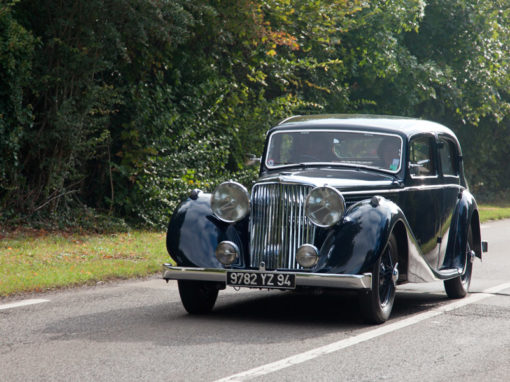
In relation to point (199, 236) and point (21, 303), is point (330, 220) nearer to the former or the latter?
point (199, 236)

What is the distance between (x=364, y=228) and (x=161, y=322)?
197cm

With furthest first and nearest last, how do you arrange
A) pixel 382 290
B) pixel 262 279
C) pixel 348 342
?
pixel 382 290 → pixel 262 279 → pixel 348 342

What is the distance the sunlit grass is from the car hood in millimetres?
2990

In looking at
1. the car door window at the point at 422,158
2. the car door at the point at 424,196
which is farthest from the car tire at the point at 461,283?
the car door window at the point at 422,158

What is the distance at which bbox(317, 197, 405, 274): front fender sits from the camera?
7.13 m

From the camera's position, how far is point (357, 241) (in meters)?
7.18

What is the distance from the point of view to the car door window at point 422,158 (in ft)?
28.6

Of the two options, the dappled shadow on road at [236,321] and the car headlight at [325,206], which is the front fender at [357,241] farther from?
the dappled shadow on road at [236,321]

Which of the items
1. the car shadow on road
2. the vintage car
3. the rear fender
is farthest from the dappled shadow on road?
the rear fender

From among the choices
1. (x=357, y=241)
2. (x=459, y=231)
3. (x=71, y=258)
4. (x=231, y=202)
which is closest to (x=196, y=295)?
(x=231, y=202)

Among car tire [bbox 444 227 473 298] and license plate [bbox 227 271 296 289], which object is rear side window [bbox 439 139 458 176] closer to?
car tire [bbox 444 227 473 298]

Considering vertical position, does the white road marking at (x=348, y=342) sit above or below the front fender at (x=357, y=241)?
below

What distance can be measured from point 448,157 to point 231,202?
3247 millimetres

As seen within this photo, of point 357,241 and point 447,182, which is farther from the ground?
point 447,182
